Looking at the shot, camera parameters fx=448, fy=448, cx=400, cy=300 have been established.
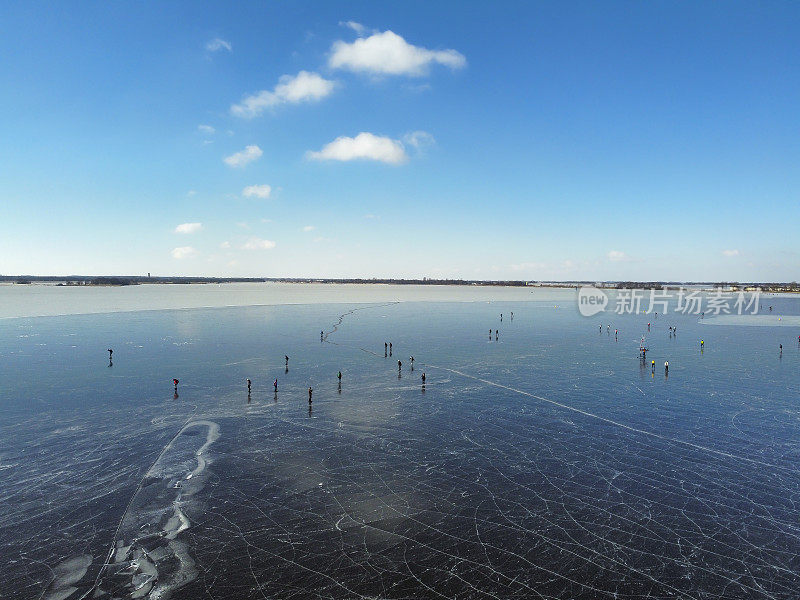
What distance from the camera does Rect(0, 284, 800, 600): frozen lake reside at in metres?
17.0

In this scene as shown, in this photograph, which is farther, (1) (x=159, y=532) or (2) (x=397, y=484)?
(2) (x=397, y=484)

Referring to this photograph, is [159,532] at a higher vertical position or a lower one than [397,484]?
lower

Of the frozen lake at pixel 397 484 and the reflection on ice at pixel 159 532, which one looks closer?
the reflection on ice at pixel 159 532

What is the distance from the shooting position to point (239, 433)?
1224 inches

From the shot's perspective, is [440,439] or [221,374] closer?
[440,439]

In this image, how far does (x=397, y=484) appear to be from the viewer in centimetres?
2381

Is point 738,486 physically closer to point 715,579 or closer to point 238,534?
point 715,579

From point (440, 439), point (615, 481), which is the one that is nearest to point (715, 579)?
point (615, 481)

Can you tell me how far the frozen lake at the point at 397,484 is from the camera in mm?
17000

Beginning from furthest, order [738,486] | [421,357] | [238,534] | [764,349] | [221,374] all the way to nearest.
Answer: [764,349] → [421,357] → [221,374] → [738,486] → [238,534]

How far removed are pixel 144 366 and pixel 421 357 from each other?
1359 inches

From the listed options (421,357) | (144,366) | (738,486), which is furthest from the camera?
(421,357)

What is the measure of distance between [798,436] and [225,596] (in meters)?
37.0

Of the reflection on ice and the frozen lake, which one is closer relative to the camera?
the reflection on ice
